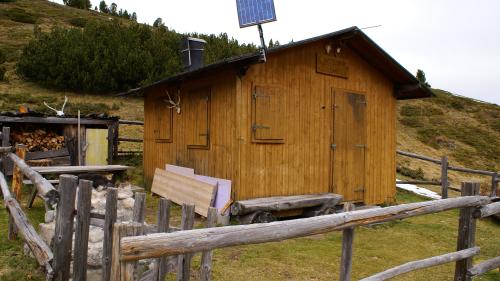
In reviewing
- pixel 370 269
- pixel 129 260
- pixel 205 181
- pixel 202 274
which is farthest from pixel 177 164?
pixel 129 260

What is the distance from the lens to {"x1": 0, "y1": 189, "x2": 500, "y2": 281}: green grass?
17.7 ft

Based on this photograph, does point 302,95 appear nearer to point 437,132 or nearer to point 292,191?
point 292,191

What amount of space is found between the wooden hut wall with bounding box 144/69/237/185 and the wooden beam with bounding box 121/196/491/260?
465 cm

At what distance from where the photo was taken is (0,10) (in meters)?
38.4

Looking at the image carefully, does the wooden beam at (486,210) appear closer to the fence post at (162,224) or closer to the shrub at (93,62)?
the fence post at (162,224)

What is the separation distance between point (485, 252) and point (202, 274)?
5906 mm

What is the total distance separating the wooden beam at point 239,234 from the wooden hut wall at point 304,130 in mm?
4352

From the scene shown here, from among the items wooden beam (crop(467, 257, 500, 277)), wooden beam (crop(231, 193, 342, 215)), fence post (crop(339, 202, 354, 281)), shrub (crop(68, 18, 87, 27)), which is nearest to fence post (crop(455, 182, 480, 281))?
wooden beam (crop(467, 257, 500, 277))

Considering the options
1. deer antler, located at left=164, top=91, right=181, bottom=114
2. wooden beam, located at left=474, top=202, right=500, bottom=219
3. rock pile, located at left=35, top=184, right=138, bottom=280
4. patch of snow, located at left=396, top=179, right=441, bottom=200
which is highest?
deer antler, located at left=164, top=91, right=181, bottom=114

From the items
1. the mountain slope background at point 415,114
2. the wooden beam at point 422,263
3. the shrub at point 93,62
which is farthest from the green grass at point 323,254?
the shrub at point 93,62

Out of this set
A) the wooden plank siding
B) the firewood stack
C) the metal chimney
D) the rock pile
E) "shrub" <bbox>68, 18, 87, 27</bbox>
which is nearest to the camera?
the rock pile

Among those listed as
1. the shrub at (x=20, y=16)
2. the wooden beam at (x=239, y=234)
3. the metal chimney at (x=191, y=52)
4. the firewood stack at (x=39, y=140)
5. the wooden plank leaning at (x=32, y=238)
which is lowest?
the wooden plank leaning at (x=32, y=238)

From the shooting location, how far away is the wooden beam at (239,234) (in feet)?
7.36

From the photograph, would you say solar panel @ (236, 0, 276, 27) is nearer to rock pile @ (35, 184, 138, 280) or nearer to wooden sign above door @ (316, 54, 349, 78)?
wooden sign above door @ (316, 54, 349, 78)
